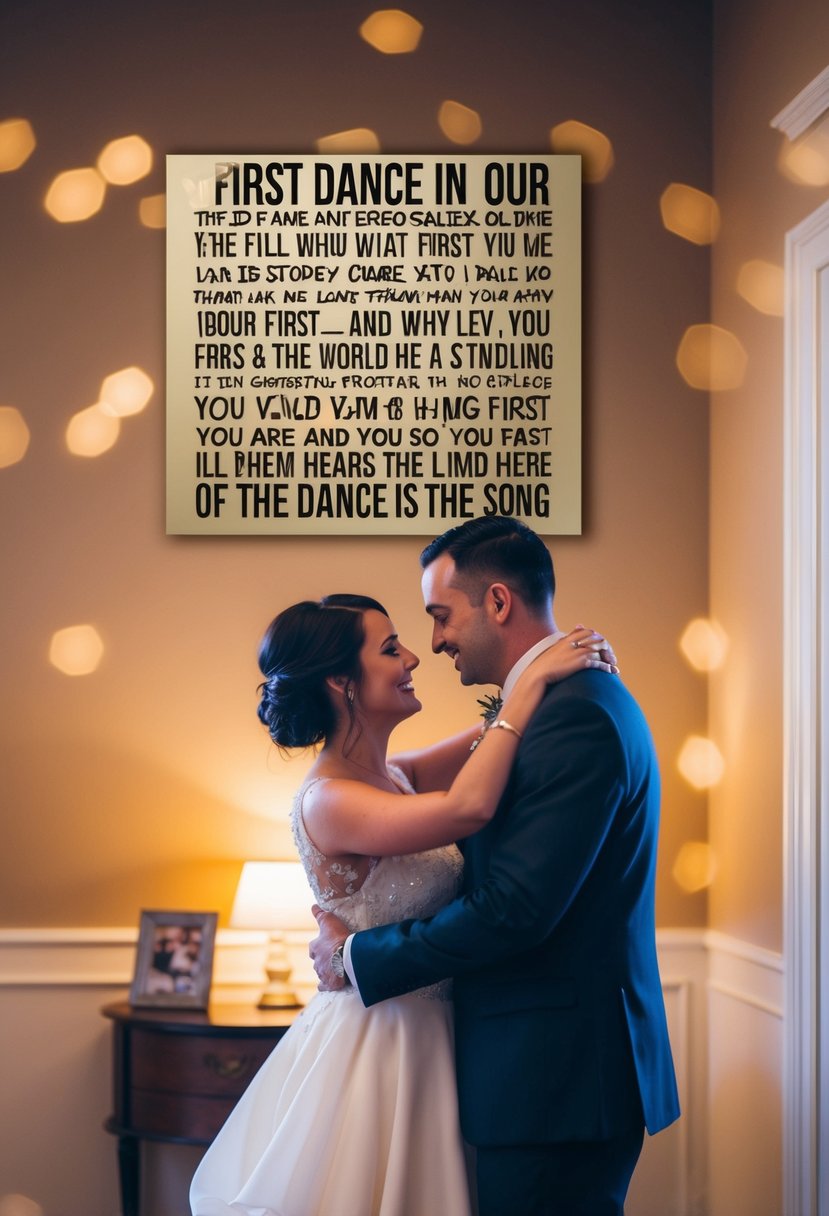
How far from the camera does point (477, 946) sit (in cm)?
200

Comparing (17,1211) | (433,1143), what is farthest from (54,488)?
(433,1143)

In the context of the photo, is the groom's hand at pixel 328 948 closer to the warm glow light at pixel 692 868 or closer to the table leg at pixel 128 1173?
the table leg at pixel 128 1173

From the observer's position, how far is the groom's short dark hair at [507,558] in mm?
2307

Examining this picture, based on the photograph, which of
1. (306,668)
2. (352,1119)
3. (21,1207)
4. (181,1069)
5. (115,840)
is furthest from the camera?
(115,840)

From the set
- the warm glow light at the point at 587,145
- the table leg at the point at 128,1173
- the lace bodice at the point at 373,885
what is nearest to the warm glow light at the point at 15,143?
the warm glow light at the point at 587,145

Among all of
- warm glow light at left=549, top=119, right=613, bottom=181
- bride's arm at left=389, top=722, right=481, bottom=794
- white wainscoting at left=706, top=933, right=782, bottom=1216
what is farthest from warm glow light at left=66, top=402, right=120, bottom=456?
white wainscoting at left=706, top=933, right=782, bottom=1216

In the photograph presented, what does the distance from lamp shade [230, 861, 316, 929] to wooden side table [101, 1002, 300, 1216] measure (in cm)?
22

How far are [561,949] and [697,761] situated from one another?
1563mm

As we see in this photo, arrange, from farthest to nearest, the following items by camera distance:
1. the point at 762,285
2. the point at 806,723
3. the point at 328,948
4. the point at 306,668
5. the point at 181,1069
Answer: the point at 762,285
the point at 181,1069
the point at 806,723
the point at 306,668
the point at 328,948

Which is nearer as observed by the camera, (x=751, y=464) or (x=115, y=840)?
(x=751, y=464)

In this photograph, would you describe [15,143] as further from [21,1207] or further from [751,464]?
[21,1207]

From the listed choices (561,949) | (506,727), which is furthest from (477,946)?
(506,727)

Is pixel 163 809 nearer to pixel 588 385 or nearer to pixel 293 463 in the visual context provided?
pixel 293 463

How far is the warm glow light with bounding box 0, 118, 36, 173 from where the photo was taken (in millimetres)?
3527
